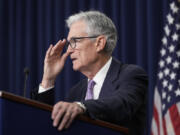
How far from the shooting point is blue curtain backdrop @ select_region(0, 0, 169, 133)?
4113 millimetres

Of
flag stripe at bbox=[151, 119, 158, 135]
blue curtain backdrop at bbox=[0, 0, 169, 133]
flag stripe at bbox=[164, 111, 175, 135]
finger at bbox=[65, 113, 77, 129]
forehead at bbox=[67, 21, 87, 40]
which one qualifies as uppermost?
forehead at bbox=[67, 21, 87, 40]

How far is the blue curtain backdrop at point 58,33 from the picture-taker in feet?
13.5

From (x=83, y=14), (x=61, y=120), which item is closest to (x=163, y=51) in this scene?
(x=83, y=14)

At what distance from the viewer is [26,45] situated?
16.1 ft

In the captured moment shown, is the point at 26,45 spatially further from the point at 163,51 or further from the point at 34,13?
the point at 163,51

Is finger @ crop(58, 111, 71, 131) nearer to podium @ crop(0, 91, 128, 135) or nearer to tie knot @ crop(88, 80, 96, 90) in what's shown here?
podium @ crop(0, 91, 128, 135)

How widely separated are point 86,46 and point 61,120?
117 centimetres

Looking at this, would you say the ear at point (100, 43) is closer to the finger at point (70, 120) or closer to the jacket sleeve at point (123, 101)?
the jacket sleeve at point (123, 101)

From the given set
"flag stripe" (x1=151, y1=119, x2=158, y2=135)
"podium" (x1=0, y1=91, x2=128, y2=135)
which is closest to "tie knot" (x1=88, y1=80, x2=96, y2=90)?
"podium" (x1=0, y1=91, x2=128, y2=135)

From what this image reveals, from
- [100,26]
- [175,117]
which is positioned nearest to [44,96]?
[100,26]

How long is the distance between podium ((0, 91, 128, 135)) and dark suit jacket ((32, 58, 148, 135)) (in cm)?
6

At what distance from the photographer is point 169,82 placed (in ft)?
11.6

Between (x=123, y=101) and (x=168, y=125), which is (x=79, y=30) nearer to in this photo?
(x=123, y=101)

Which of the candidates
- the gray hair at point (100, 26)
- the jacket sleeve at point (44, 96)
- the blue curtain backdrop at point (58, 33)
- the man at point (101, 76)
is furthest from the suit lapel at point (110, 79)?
the blue curtain backdrop at point (58, 33)
